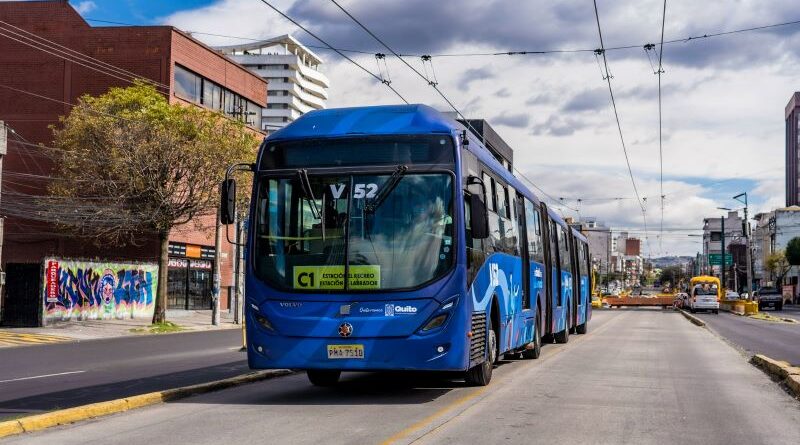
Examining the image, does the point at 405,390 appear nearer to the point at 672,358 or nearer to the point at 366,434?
the point at 366,434

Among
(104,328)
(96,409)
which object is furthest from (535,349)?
(104,328)

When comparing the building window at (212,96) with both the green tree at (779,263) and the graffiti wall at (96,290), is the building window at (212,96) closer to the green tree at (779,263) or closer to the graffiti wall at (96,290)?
the graffiti wall at (96,290)

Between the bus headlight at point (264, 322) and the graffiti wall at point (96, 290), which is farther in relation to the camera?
the graffiti wall at point (96, 290)

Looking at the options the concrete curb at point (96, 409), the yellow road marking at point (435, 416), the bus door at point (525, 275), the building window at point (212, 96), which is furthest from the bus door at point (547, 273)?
the building window at point (212, 96)

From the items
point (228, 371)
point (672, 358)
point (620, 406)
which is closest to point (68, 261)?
point (228, 371)

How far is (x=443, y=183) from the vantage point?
11.2 metres

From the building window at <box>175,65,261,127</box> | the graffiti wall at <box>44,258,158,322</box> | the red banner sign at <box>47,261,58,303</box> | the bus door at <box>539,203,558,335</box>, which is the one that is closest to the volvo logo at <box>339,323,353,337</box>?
the bus door at <box>539,203,558,335</box>

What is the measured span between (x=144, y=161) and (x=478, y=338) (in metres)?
24.1

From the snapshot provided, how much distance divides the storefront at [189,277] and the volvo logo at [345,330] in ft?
124

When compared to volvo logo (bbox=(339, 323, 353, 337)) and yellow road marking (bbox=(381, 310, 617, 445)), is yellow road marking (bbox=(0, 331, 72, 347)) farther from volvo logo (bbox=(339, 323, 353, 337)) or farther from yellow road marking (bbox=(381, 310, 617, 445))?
volvo logo (bbox=(339, 323, 353, 337))

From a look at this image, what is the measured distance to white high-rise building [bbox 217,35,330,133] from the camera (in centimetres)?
13250

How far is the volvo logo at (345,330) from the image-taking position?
10750mm

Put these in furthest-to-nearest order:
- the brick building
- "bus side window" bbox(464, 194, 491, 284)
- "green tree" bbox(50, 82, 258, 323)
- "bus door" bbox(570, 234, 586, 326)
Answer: the brick building → "green tree" bbox(50, 82, 258, 323) → "bus door" bbox(570, 234, 586, 326) → "bus side window" bbox(464, 194, 491, 284)

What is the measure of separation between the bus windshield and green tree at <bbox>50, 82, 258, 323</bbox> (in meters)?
23.3
